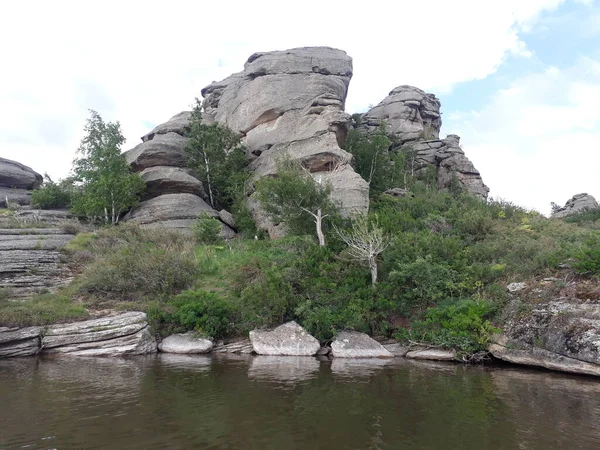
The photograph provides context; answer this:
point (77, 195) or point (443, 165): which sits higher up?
point (443, 165)

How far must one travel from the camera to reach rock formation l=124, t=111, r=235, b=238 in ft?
123

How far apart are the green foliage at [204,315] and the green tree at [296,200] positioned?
866 cm

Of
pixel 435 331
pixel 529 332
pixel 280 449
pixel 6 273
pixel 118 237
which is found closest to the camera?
pixel 280 449

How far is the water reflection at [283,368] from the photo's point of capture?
44.1 ft

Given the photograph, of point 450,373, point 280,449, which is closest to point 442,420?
point 280,449

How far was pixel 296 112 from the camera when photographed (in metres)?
46.1

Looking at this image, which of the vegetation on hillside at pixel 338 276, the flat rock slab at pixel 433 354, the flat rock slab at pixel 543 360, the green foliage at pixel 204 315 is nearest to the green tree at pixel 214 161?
the vegetation on hillside at pixel 338 276

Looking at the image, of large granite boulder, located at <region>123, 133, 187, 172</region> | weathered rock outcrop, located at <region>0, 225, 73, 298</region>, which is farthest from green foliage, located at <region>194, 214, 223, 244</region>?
large granite boulder, located at <region>123, 133, 187, 172</region>

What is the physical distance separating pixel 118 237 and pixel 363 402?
26.5 metres

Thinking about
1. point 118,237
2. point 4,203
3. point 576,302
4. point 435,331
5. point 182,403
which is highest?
point 4,203

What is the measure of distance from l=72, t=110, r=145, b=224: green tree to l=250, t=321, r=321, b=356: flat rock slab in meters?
24.3

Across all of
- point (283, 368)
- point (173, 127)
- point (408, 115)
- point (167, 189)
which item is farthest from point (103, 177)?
point (408, 115)

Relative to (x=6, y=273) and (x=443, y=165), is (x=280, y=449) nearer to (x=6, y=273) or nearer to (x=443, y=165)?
(x=6, y=273)

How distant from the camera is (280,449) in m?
7.31
